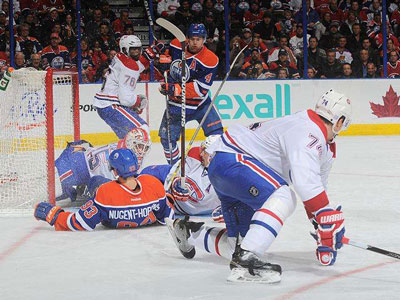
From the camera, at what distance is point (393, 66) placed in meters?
11.1

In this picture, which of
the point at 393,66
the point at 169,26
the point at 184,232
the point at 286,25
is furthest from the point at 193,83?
the point at 393,66

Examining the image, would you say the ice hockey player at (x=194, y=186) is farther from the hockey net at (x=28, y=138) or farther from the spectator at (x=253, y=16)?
the spectator at (x=253, y=16)

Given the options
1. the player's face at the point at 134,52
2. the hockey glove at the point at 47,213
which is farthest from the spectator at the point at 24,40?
the hockey glove at the point at 47,213

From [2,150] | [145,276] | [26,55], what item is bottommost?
[145,276]

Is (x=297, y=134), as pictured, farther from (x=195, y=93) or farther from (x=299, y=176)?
(x=195, y=93)

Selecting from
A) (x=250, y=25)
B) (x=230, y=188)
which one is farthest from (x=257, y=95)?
(x=230, y=188)

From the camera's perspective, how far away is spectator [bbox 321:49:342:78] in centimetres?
1077

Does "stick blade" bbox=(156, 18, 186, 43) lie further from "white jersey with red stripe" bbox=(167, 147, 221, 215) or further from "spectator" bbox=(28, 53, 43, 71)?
"spectator" bbox=(28, 53, 43, 71)

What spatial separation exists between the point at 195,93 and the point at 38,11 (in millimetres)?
3988

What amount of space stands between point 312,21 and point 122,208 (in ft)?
23.0

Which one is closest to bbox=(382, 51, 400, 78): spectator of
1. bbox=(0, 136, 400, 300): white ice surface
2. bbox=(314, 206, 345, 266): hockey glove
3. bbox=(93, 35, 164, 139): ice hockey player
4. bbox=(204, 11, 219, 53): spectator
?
bbox=(204, 11, 219, 53): spectator

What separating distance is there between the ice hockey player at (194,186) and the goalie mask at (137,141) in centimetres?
48

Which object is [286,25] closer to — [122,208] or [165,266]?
[122,208]

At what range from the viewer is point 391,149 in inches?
360
